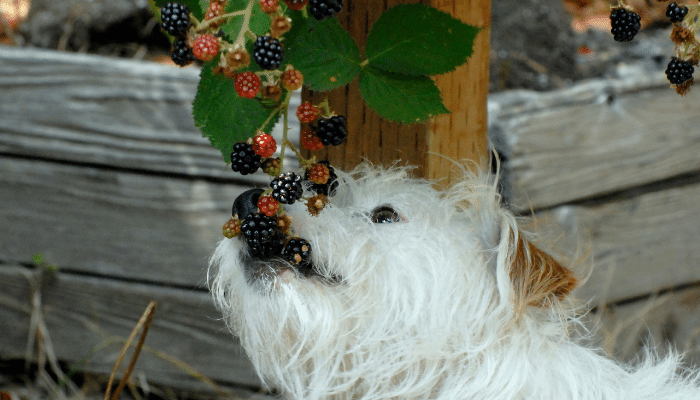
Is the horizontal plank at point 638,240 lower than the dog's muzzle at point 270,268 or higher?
lower

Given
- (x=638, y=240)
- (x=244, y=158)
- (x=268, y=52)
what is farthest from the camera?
(x=638, y=240)

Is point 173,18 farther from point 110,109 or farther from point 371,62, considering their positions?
point 110,109

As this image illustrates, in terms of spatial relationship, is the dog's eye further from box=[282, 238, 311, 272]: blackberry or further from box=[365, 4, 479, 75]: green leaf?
box=[365, 4, 479, 75]: green leaf

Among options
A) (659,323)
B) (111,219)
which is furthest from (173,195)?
(659,323)

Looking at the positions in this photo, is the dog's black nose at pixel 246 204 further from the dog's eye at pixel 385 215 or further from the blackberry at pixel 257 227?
the dog's eye at pixel 385 215

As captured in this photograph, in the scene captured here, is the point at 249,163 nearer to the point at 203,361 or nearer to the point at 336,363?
the point at 336,363

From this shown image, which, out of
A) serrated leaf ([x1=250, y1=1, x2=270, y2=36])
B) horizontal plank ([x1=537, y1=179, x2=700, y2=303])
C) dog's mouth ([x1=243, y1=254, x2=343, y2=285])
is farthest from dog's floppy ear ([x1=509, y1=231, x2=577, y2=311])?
horizontal plank ([x1=537, y1=179, x2=700, y2=303])

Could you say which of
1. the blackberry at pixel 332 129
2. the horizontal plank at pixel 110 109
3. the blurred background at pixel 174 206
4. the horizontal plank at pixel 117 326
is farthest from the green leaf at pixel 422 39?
the horizontal plank at pixel 117 326
